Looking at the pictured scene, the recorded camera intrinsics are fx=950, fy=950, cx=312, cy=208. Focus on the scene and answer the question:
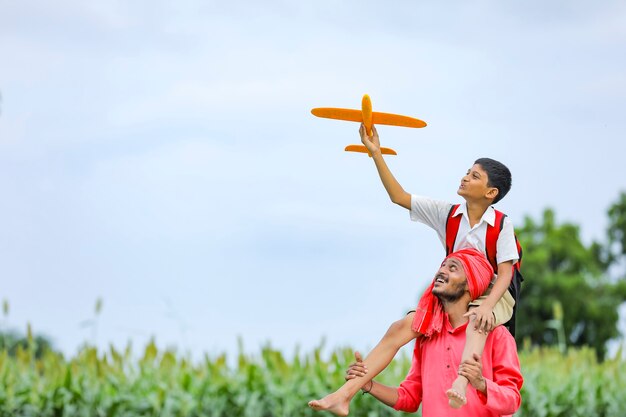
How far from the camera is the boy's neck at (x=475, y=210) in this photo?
12.9ft

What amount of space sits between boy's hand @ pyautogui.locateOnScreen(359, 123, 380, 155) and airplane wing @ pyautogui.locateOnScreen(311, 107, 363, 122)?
49 millimetres

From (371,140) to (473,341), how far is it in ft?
3.08

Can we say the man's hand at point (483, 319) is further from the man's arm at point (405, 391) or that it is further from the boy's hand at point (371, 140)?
the boy's hand at point (371, 140)

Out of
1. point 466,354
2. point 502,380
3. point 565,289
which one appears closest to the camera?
point 466,354

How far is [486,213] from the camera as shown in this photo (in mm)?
3914

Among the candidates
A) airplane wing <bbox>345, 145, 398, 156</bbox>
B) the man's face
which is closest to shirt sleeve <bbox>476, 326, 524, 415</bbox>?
the man's face

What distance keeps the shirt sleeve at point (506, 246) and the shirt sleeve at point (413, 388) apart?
52 centimetres

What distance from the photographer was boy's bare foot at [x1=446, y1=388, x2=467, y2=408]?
353 centimetres

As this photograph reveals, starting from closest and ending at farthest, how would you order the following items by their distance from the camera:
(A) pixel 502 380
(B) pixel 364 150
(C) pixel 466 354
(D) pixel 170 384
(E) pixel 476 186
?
(C) pixel 466 354
(A) pixel 502 380
(E) pixel 476 186
(B) pixel 364 150
(D) pixel 170 384

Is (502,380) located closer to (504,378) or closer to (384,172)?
(504,378)

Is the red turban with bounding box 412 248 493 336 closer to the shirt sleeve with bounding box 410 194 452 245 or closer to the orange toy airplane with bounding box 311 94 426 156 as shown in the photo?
the shirt sleeve with bounding box 410 194 452 245

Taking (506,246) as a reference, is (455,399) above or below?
below

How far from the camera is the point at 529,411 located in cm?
768

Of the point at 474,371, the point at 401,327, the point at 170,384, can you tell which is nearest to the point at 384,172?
the point at 401,327
